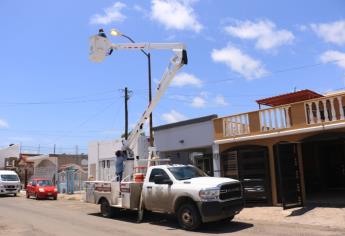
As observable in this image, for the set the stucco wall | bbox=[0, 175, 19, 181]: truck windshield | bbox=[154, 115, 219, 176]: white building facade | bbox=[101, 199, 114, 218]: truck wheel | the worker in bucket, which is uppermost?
the stucco wall

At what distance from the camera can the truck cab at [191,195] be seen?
1234 cm

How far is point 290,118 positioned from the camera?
16828 mm

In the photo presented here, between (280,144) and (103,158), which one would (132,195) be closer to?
(280,144)

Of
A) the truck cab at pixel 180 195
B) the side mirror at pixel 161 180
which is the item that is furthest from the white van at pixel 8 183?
the side mirror at pixel 161 180

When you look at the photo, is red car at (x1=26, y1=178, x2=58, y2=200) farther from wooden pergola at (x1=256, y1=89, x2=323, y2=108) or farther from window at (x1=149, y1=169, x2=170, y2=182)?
window at (x1=149, y1=169, x2=170, y2=182)

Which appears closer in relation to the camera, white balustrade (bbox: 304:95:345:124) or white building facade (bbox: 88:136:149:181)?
white balustrade (bbox: 304:95:345:124)

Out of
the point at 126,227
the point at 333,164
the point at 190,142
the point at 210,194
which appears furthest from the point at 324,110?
the point at 126,227

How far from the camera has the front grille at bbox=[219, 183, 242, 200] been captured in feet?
41.0

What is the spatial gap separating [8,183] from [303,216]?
24.5 meters

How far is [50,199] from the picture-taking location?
29.1m

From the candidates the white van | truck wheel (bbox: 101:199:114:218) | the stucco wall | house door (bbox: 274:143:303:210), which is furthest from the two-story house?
the stucco wall

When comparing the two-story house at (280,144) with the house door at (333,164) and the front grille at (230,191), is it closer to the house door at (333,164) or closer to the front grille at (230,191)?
the house door at (333,164)

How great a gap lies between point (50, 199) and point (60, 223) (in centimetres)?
1476

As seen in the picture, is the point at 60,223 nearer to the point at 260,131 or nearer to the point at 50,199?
the point at 260,131
